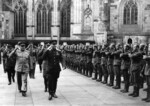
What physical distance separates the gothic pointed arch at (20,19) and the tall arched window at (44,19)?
197 cm

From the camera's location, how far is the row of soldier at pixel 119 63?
39.5 ft

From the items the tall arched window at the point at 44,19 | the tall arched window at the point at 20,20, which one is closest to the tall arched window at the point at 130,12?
the tall arched window at the point at 44,19

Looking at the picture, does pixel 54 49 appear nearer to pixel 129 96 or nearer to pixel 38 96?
pixel 38 96

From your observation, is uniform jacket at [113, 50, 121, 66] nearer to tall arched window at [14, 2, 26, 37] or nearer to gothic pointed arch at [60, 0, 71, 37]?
gothic pointed arch at [60, 0, 71, 37]

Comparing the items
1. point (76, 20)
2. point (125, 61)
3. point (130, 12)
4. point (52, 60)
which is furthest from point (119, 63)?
point (76, 20)

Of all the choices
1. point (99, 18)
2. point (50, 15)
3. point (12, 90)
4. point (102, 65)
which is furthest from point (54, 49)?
point (50, 15)

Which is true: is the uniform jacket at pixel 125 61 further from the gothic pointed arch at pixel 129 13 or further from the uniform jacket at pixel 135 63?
the gothic pointed arch at pixel 129 13

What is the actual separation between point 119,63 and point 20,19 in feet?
109

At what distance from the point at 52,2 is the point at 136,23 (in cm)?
1135

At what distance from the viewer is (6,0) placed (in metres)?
44.6

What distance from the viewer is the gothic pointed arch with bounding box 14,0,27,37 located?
1788 inches

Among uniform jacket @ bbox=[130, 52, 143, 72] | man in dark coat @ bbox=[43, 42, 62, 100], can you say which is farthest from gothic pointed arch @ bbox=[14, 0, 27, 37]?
uniform jacket @ bbox=[130, 52, 143, 72]

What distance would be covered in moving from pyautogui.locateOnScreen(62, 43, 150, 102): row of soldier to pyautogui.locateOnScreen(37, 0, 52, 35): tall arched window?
23.4 meters

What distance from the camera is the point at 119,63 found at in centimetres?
1416
